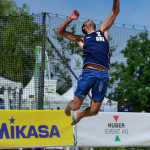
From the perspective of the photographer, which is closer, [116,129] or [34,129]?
[34,129]

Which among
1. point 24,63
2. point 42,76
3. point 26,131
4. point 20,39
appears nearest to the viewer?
point 26,131

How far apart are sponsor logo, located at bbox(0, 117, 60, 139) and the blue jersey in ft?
9.15

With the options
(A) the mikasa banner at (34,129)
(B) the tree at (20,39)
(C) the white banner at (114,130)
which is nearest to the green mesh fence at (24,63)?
(B) the tree at (20,39)

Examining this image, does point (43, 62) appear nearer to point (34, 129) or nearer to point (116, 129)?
point (34, 129)

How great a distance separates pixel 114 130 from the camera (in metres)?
8.61

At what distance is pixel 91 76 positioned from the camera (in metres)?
5.70

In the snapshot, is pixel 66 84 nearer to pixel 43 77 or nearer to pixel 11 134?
pixel 43 77

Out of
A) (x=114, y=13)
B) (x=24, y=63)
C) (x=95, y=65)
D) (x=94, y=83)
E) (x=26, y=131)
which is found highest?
(x=114, y=13)

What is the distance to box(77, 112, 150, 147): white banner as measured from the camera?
8.37m

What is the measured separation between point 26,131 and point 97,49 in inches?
124

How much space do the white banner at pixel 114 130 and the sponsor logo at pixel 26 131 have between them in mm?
687

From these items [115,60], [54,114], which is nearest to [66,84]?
[115,60]

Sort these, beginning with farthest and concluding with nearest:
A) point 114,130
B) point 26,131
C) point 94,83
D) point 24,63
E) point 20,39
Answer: point 24,63, point 20,39, point 114,130, point 26,131, point 94,83

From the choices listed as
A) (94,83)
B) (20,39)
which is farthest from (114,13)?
(20,39)
